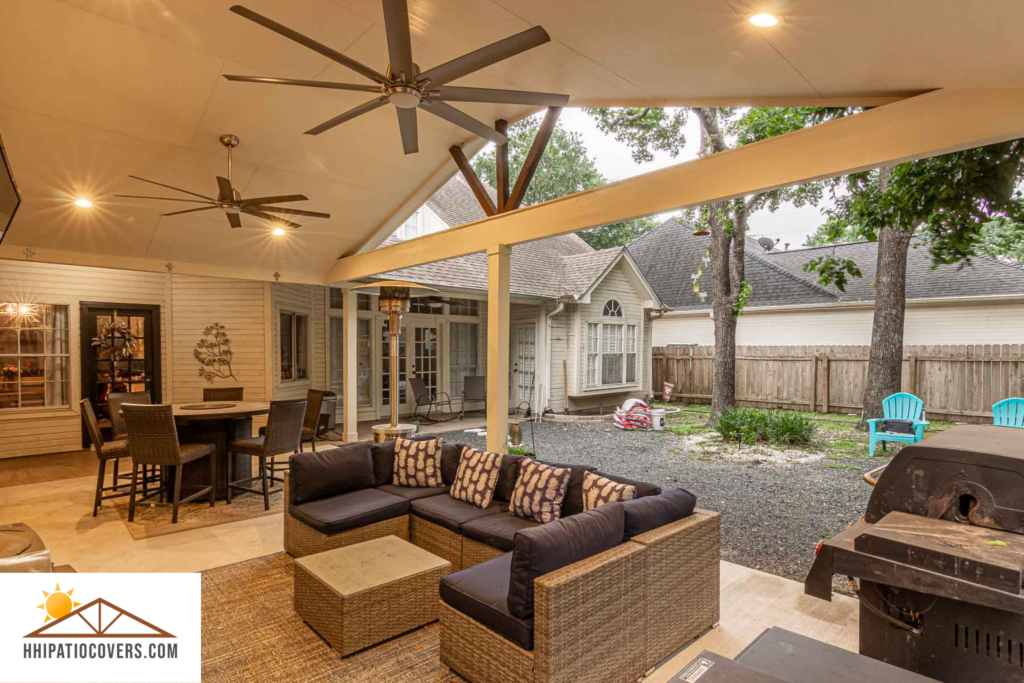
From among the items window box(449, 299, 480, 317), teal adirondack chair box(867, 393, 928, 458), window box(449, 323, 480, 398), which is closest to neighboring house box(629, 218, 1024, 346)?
teal adirondack chair box(867, 393, 928, 458)

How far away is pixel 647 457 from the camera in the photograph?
7.08 meters

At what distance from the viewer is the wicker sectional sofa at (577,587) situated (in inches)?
85.6

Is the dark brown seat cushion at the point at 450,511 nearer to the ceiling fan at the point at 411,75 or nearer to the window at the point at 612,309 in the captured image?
the ceiling fan at the point at 411,75

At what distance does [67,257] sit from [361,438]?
4509 mm

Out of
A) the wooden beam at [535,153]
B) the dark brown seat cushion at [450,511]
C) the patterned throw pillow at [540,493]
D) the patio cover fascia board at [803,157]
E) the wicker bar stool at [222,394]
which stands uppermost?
the wooden beam at [535,153]

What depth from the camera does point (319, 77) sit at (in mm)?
4070

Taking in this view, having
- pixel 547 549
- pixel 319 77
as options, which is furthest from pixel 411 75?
pixel 547 549

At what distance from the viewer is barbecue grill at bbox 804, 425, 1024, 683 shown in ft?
4.72

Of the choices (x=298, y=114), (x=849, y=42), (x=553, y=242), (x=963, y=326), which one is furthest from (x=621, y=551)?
(x=963, y=326)

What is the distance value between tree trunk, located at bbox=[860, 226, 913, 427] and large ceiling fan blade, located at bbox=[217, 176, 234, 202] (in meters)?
8.62

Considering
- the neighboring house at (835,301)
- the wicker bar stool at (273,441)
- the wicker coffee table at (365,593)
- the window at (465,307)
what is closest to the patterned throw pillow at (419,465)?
the wicker coffee table at (365,593)

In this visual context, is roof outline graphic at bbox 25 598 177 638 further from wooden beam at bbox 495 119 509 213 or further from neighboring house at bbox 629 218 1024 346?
neighboring house at bbox 629 218 1024 346

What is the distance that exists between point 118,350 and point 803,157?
30.4 feet

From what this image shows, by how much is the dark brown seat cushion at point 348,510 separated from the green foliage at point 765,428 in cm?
591
